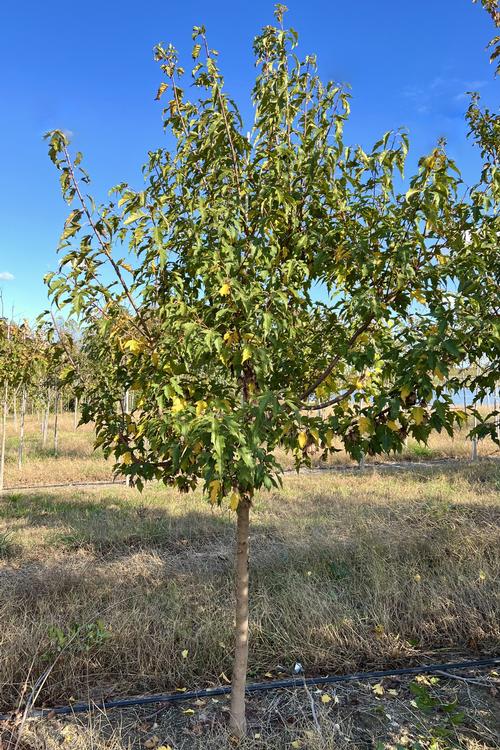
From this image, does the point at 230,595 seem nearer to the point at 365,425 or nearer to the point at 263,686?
the point at 263,686

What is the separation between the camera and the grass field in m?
2.60

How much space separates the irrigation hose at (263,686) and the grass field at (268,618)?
0.08 meters

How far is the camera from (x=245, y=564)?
253cm

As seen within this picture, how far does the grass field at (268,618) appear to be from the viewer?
260 cm

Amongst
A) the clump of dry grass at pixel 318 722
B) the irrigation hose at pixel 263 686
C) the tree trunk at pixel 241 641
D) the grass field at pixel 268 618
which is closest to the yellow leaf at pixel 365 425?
the tree trunk at pixel 241 641

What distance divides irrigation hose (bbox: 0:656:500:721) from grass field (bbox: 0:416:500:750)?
0.08 m

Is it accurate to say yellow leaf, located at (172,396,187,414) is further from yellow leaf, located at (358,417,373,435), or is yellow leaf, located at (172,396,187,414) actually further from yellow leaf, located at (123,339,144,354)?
yellow leaf, located at (358,417,373,435)

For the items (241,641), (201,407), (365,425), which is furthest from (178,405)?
(241,641)

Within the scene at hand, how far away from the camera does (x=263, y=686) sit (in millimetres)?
2926

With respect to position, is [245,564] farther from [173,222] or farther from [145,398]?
[173,222]

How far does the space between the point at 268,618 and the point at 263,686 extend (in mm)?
558

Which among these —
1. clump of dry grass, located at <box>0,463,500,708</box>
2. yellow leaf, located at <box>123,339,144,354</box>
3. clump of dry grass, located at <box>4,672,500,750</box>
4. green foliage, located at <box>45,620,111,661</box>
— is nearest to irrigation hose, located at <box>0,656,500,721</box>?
clump of dry grass, located at <box>4,672,500,750</box>

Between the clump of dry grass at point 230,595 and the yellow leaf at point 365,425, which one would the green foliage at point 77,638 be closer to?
the clump of dry grass at point 230,595

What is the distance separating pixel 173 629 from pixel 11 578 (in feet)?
6.60
